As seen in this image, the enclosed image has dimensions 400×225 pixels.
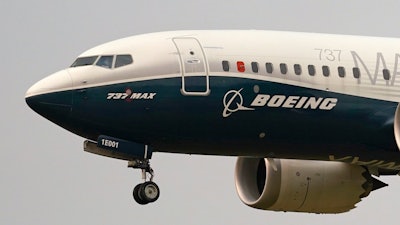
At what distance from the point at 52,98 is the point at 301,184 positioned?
10268mm

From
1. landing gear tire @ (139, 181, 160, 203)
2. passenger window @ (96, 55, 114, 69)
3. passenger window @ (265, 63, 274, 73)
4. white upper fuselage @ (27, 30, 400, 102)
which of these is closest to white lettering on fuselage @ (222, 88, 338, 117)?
white upper fuselage @ (27, 30, 400, 102)

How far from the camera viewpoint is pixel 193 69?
5303cm

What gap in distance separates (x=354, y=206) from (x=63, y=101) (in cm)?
1214

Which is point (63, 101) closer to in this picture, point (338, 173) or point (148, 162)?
point (148, 162)

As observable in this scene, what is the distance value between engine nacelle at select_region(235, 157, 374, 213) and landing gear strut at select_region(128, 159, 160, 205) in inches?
273

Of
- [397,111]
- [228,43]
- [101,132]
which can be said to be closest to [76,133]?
[101,132]

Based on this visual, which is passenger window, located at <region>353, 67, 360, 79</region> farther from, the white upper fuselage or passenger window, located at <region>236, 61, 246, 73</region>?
passenger window, located at <region>236, 61, 246, 73</region>

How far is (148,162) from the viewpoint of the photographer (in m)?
53.2

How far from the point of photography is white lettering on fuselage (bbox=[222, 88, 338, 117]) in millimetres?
53281

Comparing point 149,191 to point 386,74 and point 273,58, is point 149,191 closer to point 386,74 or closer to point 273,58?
point 273,58

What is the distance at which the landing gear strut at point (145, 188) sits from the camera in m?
52.7

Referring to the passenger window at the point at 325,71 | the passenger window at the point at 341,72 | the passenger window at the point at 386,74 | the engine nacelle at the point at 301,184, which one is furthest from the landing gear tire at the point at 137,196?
the passenger window at the point at 386,74

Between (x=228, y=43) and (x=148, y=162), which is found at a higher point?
(x=228, y=43)

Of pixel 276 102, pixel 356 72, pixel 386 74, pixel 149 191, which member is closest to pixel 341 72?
pixel 356 72
